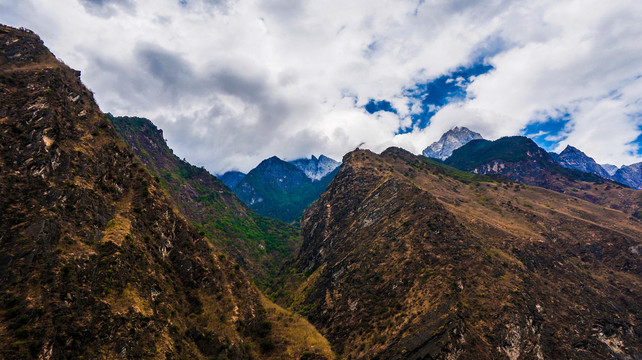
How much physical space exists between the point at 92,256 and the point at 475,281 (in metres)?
94.7

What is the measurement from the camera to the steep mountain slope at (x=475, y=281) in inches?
2463

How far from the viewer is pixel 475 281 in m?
72.7

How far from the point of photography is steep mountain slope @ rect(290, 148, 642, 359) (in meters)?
62.6

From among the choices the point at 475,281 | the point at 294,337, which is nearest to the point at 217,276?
the point at 294,337

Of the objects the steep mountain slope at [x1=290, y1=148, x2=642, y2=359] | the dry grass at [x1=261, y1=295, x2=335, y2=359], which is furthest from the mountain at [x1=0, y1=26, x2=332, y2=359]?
the steep mountain slope at [x1=290, y1=148, x2=642, y2=359]

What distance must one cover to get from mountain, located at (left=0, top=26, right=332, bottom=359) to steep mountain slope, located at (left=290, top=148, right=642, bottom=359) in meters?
22.2

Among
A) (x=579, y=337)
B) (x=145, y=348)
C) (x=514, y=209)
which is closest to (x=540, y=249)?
(x=579, y=337)

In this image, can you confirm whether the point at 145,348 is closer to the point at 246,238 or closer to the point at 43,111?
the point at 43,111

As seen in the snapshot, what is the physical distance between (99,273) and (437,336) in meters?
73.3

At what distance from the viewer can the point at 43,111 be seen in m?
60.3

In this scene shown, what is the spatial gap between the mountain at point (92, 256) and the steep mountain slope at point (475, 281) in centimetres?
2215

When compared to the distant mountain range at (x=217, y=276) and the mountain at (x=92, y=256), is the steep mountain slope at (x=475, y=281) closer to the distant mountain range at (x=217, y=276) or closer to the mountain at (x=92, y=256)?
the distant mountain range at (x=217, y=276)

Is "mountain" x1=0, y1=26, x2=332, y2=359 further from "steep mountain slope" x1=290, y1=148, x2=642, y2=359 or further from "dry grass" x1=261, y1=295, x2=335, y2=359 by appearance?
"steep mountain slope" x1=290, y1=148, x2=642, y2=359

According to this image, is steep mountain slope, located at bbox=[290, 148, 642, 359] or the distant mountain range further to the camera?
steep mountain slope, located at bbox=[290, 148, 642, 359]
